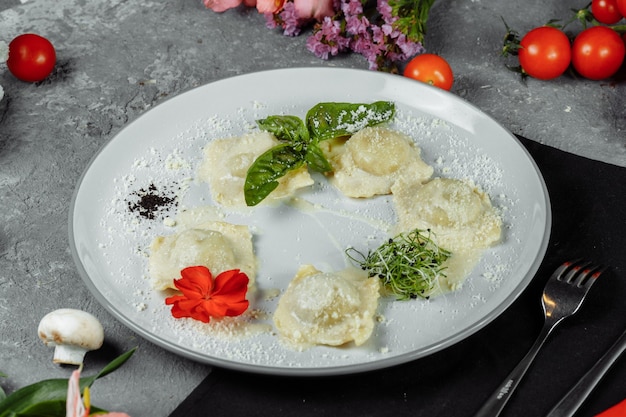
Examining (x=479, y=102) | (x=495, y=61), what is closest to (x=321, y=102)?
(x=479, y=102)

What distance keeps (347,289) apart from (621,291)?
892mm

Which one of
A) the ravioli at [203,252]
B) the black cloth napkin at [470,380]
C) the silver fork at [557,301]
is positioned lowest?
the black cloth napkin at [470,380]

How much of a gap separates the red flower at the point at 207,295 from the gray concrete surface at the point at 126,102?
20cm

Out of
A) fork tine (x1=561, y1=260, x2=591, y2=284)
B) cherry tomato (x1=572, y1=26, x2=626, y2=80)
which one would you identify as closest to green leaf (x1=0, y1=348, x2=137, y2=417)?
fork tine (x1=561, y1=260, x2=591, y2=284)

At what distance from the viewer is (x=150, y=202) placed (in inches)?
112

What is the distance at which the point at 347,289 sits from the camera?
2.39 m

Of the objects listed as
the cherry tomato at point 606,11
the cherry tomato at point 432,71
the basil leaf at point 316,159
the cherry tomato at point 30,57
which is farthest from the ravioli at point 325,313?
the cherry tomato at point 606,11

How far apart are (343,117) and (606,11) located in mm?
1467

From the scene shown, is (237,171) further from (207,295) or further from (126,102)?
(126,102)

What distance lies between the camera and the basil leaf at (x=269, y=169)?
2783mm

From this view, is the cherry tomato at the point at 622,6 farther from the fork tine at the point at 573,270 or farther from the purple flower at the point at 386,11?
the fork tine at the point at 573,270

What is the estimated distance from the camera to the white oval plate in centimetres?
232

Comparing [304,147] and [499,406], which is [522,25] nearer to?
[304,147]

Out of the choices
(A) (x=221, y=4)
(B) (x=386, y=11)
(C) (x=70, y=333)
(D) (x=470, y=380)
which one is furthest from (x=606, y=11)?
(C) (x=70, y=333)
